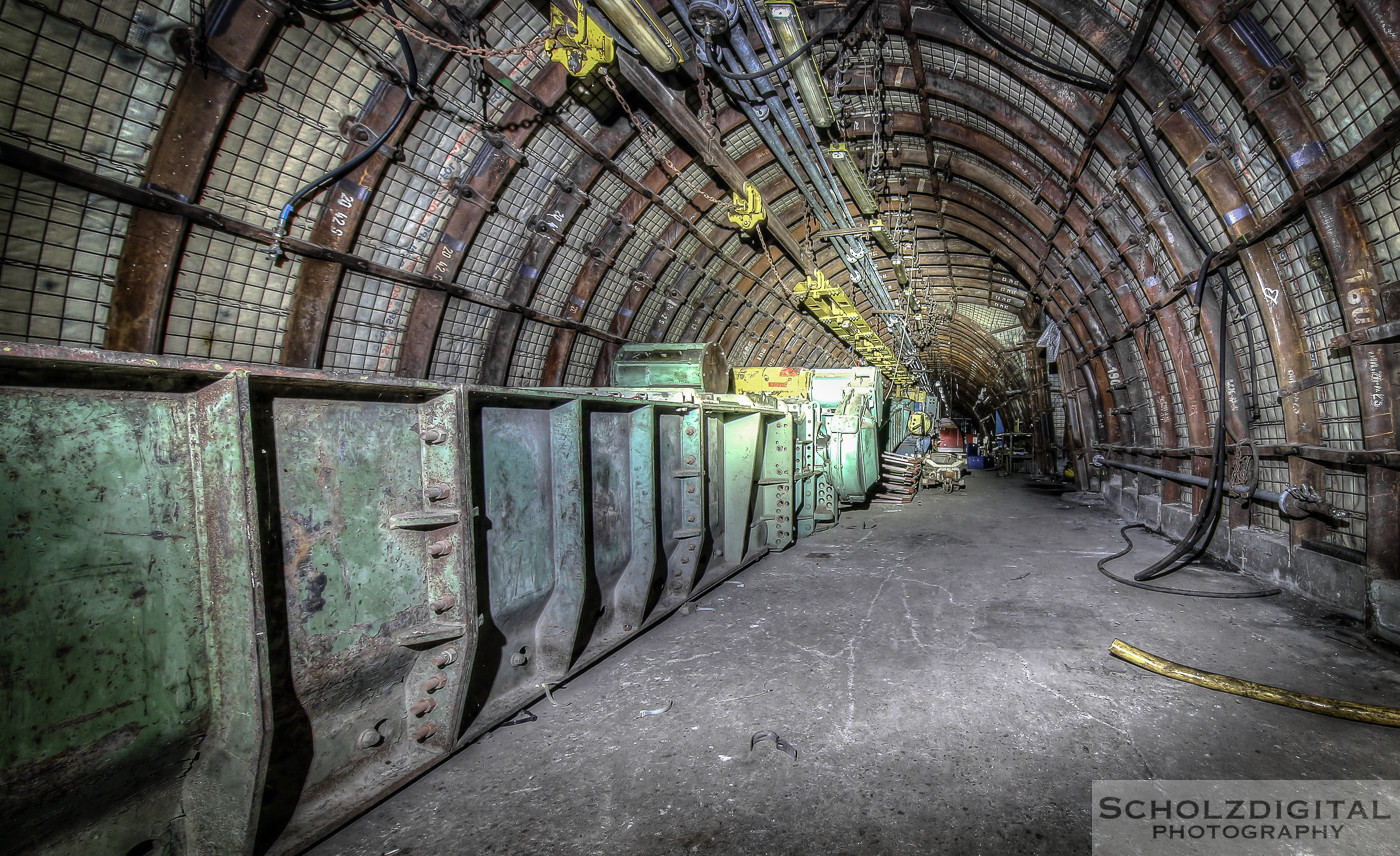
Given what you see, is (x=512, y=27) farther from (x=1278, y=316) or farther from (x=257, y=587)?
(x=1278, y=316)

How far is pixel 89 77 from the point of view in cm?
397

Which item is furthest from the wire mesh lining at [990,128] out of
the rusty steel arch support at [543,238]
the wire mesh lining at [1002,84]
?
the rusty steel arch support at [543,238]

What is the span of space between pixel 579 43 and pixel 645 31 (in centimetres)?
71

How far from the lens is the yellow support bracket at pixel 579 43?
4547 mm

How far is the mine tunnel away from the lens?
1.82 meters

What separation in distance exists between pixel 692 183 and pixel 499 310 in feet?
14.7

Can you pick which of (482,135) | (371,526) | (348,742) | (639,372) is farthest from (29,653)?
(639,372)

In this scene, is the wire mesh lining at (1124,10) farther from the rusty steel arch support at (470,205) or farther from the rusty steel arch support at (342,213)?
the rusty steel arch support at (342,213)

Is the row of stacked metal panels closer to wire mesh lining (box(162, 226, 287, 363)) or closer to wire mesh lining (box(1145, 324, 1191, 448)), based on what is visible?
wire mesh lining (box(162, 226, 287, 363))

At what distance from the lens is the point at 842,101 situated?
9047 mm

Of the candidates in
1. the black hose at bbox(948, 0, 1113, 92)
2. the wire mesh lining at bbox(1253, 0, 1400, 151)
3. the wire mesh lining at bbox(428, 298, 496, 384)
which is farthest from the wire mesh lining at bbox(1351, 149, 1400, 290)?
the wire mesh lining at bbox(428, 298, 496, 384)

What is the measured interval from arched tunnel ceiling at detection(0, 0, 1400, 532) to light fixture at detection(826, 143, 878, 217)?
0.29 m

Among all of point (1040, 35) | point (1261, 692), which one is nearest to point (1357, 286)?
point (1261, 692)

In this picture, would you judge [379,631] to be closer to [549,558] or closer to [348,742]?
[348,742]
